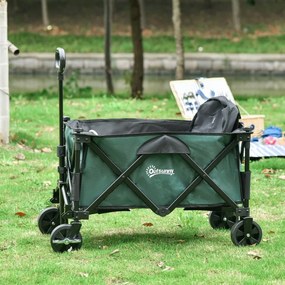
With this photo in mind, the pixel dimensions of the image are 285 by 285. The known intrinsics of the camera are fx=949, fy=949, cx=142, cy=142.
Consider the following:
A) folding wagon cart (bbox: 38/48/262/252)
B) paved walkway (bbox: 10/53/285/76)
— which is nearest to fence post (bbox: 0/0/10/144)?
folding wagon cart (bbox: 38/48/262/252)

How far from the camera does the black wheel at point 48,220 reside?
23.6 feet

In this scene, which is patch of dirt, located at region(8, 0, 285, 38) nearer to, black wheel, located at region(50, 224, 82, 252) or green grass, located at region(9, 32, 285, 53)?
green grass, located at region(9, 32, 285, 53)

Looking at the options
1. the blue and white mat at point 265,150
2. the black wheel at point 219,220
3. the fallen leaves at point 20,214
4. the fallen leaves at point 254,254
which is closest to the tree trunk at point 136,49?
the blue and white mat at point 265,150

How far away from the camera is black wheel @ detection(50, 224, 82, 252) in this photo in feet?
21.4

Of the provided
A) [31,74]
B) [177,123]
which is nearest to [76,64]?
[31,74]

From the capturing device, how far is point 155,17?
167ft

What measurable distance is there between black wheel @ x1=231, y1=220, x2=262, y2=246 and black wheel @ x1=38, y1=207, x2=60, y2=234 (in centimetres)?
138

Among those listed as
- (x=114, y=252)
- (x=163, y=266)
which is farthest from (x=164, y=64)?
(x=163, y=266)

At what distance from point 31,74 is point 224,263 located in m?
33.9

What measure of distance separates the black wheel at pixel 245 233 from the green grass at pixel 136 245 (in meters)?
0.06

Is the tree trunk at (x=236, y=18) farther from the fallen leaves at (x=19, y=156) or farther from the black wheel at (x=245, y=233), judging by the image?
the black wheel at (x=245, y=233)

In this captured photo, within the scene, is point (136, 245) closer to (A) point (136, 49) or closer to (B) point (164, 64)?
(A) point (136, 49)

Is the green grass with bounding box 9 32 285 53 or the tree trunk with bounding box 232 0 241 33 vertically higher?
the tree trunk with bounding box 232 0 241 33

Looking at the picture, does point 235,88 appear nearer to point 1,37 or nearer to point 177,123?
point 1,37
